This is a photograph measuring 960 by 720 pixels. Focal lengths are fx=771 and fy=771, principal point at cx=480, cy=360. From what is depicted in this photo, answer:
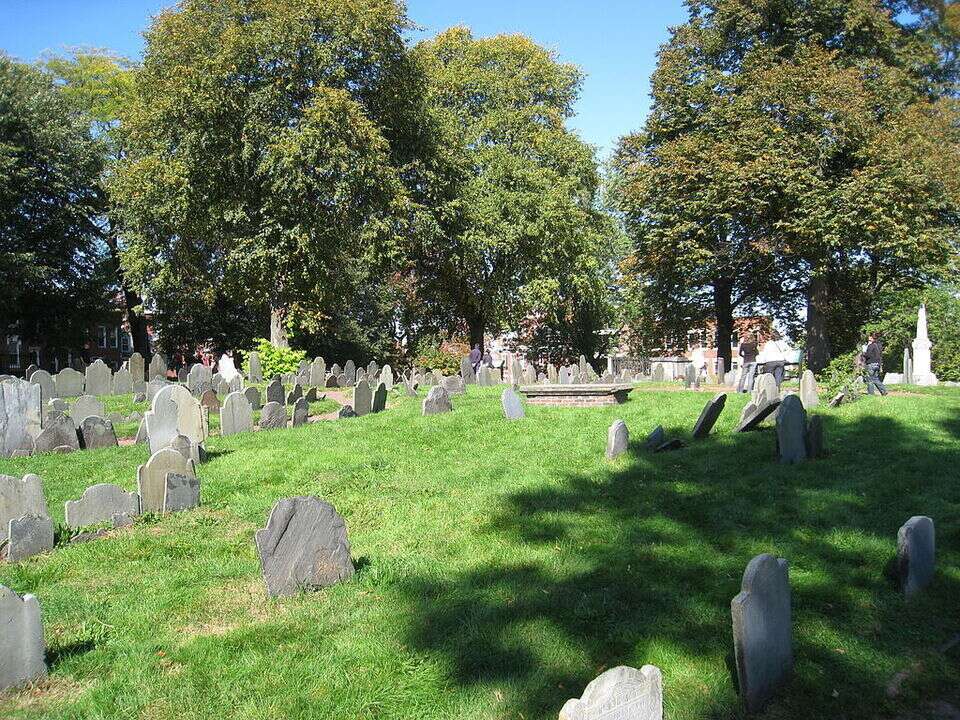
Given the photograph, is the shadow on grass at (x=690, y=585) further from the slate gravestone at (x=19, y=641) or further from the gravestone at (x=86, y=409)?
the gravestone at (x=86, y=409)

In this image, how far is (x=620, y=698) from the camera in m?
3.26

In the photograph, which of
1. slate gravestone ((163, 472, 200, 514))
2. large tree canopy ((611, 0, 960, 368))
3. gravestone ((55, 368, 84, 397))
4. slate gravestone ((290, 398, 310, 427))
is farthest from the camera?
large tree canopy ((611, 0, 960, 368))

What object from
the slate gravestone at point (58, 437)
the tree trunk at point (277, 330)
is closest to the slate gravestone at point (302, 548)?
the slate gravestone at point (58, 437)

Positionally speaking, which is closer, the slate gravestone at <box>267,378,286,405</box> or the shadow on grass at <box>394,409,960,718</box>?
the shadow on grass at <box>394,409,960,718</box>

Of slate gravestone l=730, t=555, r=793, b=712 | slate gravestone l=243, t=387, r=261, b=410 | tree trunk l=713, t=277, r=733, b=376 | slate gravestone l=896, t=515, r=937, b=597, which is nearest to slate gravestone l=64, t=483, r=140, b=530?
slate gravestone l=730, t=555, r=793, b=712

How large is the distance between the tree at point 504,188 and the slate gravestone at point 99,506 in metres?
22.9

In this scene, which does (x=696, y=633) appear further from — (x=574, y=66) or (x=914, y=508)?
(x=574, y=66)

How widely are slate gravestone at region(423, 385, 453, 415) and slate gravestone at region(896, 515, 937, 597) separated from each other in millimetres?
9392

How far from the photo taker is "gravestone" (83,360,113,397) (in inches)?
849

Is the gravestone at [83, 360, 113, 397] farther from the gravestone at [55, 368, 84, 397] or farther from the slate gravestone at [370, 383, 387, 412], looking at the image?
the slate gravestone at [370, 383, 387, 412]

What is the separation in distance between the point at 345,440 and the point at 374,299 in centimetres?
3393

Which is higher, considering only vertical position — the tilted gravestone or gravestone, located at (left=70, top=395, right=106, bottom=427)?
gravestone, located at (left=70, top=395, right=106, bottom=427)

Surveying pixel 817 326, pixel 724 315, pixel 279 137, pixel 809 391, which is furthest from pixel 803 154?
pixel 279 137

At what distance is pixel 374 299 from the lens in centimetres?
4481
